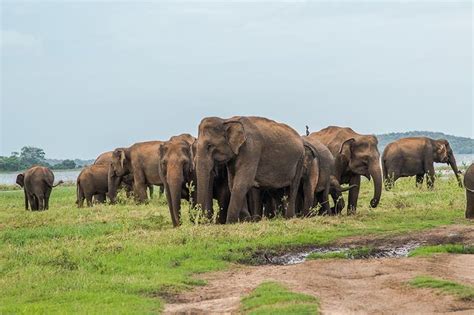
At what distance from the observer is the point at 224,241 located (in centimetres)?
1752

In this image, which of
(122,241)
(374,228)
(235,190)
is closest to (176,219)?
(235,190)

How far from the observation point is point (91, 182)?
35406mm

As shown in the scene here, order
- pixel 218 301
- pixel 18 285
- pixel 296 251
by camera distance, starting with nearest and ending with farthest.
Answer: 1. pixel 218 301
2. pixel 18 285
3. pixel 296 251

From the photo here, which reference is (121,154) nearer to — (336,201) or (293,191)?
(336,201)

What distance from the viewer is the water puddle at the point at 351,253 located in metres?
16.3

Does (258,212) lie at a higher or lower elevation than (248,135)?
lower

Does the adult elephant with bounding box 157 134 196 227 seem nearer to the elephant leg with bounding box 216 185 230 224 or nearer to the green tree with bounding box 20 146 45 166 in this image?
the elephant leg with bounding box 216 185 230 224

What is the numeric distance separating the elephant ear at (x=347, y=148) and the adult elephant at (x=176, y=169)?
17.8ft

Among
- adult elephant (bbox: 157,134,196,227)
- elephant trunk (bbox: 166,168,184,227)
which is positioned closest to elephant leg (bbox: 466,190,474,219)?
adult elephant (bbox: 157,134,196,227)

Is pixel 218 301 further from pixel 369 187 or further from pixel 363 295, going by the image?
pixel 369 187

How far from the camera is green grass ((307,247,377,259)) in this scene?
53.2ft

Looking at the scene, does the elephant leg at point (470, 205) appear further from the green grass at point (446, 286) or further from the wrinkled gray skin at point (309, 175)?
the green grass at point (446, 286)

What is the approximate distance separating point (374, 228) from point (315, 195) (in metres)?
4.65

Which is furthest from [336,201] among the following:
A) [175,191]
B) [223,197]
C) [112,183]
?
[112,183]
